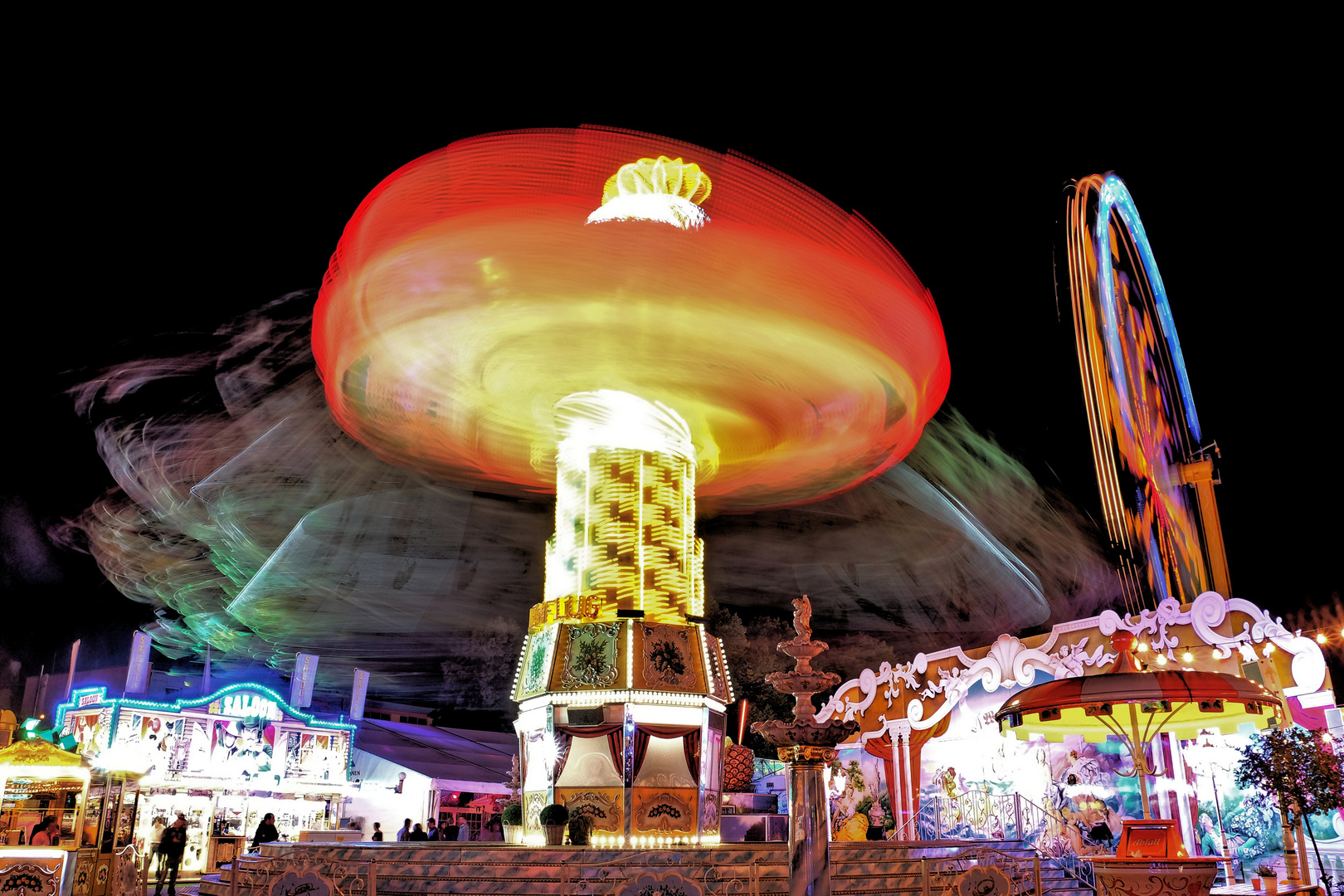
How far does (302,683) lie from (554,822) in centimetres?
2207

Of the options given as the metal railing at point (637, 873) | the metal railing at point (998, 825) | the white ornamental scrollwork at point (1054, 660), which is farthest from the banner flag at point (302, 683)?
the metal railing at point (637, 873)

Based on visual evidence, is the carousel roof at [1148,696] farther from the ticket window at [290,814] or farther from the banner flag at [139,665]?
the banner flag at [139,665]

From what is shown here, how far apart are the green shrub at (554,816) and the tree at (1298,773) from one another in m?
12.7

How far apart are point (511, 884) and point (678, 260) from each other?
496 inches

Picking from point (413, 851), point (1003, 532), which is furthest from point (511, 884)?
point (1003, 532)

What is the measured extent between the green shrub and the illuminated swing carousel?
2.12 ft

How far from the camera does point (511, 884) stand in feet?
51.3

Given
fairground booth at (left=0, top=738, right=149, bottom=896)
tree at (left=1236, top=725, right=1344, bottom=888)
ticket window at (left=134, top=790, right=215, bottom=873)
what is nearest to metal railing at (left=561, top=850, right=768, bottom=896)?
fairground booth at (left=0, top=738, right=149, bottom=896)

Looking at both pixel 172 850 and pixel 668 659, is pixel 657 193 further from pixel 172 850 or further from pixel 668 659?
pixel 172 850

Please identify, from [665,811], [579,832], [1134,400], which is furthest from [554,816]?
[1134,400]

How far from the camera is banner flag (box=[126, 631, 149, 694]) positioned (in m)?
32.8

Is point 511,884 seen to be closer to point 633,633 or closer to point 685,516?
point 633,633

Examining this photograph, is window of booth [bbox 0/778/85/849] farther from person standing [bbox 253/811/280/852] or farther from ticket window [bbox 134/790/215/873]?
ticket window [bbox 134/790/215/873]

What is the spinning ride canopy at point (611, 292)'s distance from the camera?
20.3 meters
